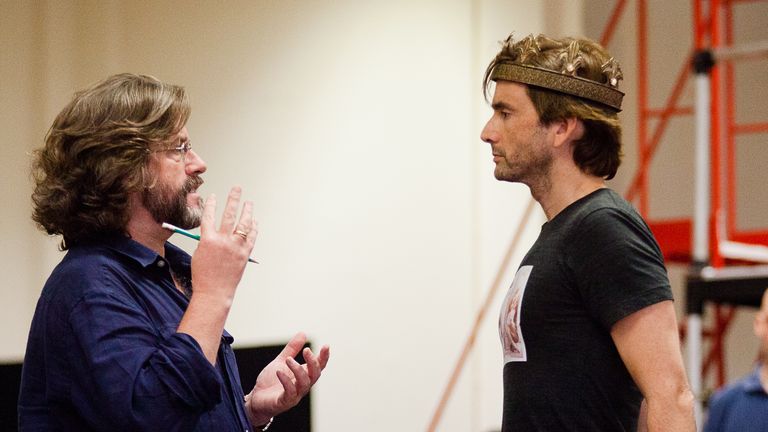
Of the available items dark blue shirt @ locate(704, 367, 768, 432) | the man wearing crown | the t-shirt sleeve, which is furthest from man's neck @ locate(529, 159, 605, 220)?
dark blue shirt @ locate(704, 367, 768, 432)

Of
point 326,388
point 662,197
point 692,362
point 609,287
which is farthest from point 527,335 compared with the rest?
point 662,197

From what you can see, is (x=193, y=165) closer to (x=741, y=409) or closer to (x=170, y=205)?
(x=170, y=205)

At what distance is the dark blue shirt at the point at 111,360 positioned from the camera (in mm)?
1716

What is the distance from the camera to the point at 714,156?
432 centimetres

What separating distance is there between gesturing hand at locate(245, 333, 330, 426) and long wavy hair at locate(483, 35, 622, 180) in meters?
0.68

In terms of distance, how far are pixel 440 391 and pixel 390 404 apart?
10.9 inches

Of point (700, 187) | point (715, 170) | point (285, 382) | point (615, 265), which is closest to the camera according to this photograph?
point (615, 265)

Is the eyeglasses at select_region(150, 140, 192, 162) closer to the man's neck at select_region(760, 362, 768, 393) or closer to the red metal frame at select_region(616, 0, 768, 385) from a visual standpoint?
the man's neck at select_region(760, 362, 768, 393)

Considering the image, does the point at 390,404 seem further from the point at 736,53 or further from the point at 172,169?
the point at 172,169

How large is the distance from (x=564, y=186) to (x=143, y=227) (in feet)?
2.84

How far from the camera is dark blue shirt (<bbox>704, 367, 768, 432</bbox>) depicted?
375cm

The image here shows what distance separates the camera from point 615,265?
1978 millimetres

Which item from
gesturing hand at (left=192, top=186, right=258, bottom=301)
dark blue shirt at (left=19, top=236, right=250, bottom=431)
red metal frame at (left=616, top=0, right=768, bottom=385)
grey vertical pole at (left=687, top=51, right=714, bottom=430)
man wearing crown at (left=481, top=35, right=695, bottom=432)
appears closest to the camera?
dark blue shirt at (left=19, top=236, right=250, bottom=431)

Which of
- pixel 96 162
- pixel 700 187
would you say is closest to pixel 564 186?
pixel 96 162
